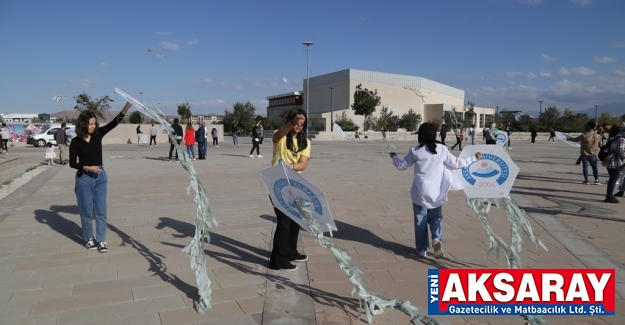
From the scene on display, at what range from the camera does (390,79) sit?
75438 millimetres

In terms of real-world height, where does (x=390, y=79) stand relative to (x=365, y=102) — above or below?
above

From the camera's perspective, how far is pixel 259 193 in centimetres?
936

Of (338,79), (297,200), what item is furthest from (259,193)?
(338,79)

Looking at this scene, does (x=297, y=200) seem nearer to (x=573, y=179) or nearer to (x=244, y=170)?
(x=244, y=170)

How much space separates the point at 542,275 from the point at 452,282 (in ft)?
2.28

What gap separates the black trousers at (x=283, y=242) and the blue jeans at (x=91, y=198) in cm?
225

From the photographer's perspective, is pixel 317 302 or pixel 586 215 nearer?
pixel 317 302

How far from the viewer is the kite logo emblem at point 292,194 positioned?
364 cm

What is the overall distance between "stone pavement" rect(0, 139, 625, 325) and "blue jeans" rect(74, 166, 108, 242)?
34 centimetres

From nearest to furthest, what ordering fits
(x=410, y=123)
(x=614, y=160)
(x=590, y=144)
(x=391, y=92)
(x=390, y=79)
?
(x=614, y=160), (x=590, y=144), (x=410, y=123), (x=391, y=92), (x=390, y=79)

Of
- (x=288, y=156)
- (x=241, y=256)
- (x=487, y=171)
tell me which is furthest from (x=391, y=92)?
(x=288, y=156)

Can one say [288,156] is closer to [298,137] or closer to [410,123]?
[298,137]

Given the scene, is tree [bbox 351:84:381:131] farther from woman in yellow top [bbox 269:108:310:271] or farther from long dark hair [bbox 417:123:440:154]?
woman in yellow top [bbox 269:108:310:271]

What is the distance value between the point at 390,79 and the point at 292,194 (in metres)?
74.6
